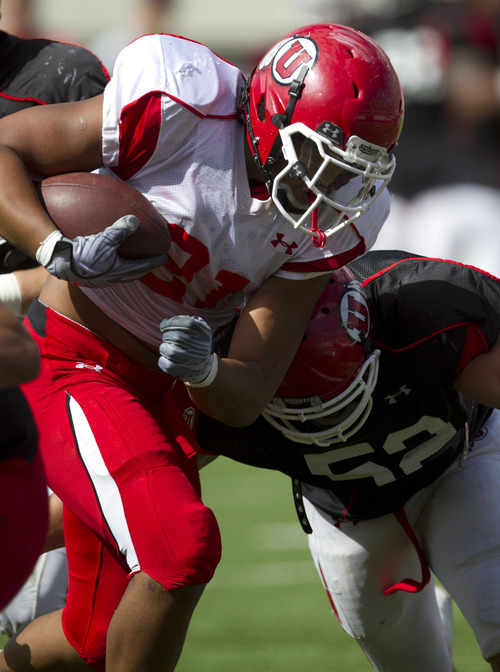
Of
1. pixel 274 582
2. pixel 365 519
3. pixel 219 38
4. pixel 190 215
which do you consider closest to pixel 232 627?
pixel 274 582

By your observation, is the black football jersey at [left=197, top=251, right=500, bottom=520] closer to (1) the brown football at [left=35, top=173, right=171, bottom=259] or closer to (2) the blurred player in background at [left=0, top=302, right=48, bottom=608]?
(1) the brown football at [left=35, top=173, right=171, bottom=259]

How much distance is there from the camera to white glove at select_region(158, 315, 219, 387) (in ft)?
7.61

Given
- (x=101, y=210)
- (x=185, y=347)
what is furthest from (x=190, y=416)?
(x=101, y=210)

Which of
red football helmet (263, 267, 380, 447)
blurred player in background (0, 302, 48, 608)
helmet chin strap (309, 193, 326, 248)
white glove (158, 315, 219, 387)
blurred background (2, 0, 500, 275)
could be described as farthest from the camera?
blurred background (2, 0, 500, 275)

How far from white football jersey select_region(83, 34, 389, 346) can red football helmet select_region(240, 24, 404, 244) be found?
0.06 meters

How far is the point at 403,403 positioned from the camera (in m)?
2.77

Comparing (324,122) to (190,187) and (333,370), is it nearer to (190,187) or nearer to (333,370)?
(190,187)

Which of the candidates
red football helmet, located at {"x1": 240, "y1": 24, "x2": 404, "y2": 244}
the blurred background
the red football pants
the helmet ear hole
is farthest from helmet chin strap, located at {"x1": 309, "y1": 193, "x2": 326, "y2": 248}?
the blurred background

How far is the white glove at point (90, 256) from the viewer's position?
2.32 m

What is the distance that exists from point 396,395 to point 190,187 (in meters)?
0.76

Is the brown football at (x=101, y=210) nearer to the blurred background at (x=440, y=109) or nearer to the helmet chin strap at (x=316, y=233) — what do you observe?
the helmet chin strap at (x=316, y=233)

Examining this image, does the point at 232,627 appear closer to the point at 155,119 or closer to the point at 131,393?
the point at 131,393

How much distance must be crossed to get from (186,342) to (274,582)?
242 centimetres

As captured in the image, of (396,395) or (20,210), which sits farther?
(396,395)
